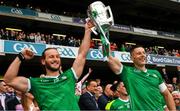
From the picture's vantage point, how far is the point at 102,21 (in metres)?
4.29

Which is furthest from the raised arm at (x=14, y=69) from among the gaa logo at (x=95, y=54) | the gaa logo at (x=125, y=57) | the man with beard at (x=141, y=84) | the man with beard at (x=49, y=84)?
the gaa logo at (x=125, y=57)

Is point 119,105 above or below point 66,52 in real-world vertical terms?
below

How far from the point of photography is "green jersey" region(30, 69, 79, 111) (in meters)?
3.76

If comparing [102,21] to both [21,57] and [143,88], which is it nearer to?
[143,88]

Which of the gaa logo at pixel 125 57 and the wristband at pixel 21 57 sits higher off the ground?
the wristband at pixel 21 57

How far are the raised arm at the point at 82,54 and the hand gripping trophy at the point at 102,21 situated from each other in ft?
0.24

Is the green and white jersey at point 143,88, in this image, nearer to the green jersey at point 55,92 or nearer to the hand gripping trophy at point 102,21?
the hand gripping trophy at point 102,21

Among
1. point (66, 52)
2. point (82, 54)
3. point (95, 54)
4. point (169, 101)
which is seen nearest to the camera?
point (82, 54)

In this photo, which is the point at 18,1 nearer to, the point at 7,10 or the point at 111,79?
the point at 7,10

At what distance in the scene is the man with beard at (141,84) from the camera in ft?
13.9

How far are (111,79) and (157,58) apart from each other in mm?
3625

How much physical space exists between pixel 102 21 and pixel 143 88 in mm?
874

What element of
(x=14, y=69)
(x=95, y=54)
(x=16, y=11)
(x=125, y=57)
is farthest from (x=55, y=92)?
(x=125, y=57)

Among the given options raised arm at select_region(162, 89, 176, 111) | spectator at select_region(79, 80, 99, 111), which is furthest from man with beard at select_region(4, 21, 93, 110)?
spectator at select_region(79, 80, 99, 111)
